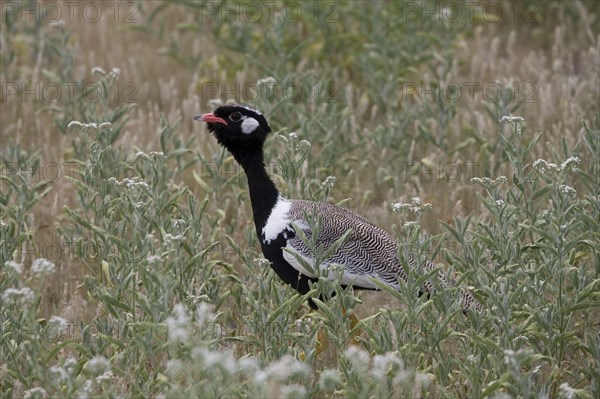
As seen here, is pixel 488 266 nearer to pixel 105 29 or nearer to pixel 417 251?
pixel 417 251

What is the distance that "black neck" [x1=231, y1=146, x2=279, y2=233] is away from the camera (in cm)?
537

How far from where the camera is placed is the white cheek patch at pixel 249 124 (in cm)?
541

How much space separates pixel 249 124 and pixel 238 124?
0.20 ft

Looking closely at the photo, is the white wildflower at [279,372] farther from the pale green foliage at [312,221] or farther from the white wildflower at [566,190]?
the white wildflower at [566,190]

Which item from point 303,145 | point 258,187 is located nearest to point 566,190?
point 303,145

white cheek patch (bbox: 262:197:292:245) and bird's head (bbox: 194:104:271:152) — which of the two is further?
bird's head (bbox: 194:104:271:152)

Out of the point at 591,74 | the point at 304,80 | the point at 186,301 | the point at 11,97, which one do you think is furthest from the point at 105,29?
the point at 186,301

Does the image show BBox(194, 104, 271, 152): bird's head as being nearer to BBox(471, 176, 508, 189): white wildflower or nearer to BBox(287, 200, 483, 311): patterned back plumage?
BBox(287, 200, 483, 311): patterned back plumage

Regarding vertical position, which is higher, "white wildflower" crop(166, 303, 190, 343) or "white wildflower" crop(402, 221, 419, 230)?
"white wildflower" crop(166, 303, 190, 343)

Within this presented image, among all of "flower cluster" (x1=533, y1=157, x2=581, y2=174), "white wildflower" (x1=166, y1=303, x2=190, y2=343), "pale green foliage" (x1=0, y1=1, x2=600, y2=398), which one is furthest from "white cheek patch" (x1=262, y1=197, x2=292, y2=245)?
"white wildflower" (x1=166, y1=303, x2=190, y2=343)

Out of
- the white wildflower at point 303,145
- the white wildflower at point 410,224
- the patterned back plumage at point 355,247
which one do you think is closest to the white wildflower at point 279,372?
the white wildflower at point 410,224

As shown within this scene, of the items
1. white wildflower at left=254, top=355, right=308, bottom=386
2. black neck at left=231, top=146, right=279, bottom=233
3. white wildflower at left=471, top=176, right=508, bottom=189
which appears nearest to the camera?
white wildflower at left=254, top=355, right=308, bottom=386

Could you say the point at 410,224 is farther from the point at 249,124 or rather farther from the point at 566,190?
the point at 249,124

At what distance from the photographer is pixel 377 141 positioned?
7020 millimetres
